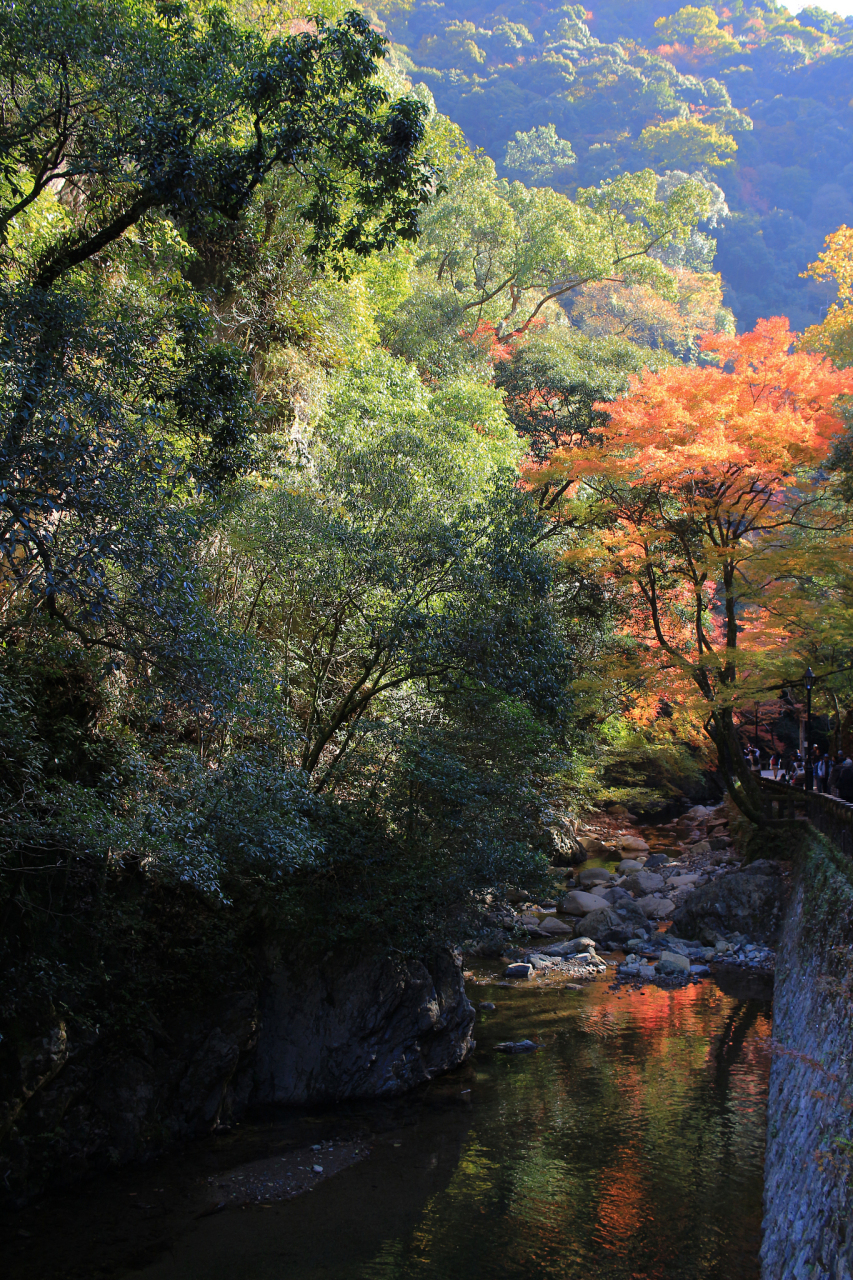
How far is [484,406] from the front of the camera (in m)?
18.5

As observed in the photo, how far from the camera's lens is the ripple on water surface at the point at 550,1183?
725cm

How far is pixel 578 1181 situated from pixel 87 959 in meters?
5.71

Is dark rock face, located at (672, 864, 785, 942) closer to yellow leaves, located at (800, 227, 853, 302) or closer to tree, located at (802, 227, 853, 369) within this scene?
tree, located at (802, 227, 853, 369)

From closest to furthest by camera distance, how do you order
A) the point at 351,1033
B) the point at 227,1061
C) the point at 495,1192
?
the point at 495,1192 < the point at 227,1061 < the point at 351,1033

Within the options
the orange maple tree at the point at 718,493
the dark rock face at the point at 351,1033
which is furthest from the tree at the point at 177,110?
the orange maple tree at the point at 718,493

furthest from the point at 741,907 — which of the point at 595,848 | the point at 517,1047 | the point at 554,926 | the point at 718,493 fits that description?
A: the point at 595,848

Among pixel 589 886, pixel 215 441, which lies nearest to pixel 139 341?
pixel 215 441

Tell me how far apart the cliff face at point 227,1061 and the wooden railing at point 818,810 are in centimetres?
620

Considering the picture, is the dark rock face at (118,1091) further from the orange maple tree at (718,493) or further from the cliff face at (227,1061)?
the orange maple tree at (718,493)

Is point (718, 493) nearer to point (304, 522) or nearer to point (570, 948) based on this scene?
point (304, 522)

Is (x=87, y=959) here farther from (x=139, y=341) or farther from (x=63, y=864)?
(x=139, y=341)

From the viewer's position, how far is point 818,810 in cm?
1605

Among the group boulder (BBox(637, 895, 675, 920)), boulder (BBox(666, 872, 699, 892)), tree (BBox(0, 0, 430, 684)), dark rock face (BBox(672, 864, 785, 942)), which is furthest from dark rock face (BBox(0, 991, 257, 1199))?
→ boulder (BBox(666, 872, 699, 892))

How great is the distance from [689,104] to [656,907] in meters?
75.8
